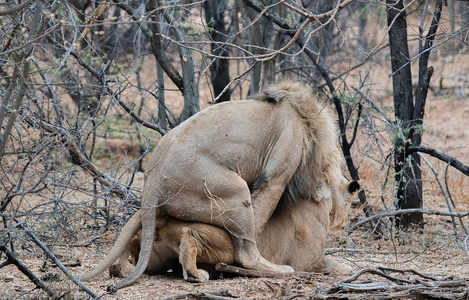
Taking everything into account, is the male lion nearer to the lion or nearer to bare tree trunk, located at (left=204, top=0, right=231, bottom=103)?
the lion

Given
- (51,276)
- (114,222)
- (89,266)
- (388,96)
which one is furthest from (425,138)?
(51,276)

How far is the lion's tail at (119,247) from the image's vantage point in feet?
14.9

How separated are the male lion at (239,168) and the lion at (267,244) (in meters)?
0.08

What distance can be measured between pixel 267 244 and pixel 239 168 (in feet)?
2.48

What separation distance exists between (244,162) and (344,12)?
486 inches

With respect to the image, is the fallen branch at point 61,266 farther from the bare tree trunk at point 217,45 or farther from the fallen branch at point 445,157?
the bare tree trunk at point 217,45

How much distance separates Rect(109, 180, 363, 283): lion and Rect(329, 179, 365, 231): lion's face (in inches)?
0.4

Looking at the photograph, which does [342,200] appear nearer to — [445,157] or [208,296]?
[445,157]

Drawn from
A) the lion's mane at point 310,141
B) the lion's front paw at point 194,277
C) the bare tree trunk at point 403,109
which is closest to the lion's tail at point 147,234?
the lion's front paw at point 194,277

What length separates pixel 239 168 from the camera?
5.05 m

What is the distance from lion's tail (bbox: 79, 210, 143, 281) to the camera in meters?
4.54

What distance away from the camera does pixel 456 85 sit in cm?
1636

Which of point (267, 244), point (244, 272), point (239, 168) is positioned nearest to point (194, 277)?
point (244, 272)

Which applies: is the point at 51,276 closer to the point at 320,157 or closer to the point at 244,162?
the point at 244,162
